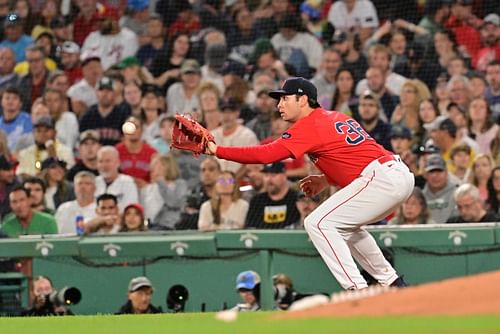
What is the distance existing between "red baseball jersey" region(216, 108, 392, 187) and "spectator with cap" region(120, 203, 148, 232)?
3.57 metres

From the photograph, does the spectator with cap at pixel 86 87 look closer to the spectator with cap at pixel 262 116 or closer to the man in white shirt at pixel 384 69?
the spectator with cap at pixel 262 116

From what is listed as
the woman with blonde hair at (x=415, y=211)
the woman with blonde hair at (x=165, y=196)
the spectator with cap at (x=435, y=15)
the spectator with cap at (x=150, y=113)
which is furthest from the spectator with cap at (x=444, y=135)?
the spectator with cap at (x=150, y=113)

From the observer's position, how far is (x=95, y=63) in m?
14.8

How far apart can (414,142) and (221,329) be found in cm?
659

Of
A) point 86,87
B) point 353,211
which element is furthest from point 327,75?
point 353,211

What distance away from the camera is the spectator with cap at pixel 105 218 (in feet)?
38.2

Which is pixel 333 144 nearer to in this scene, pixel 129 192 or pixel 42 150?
pixel 129 192

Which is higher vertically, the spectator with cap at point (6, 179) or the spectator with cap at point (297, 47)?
the spectator with cap at point (297, 47)

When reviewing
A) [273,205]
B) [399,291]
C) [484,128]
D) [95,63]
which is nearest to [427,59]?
[484,128]

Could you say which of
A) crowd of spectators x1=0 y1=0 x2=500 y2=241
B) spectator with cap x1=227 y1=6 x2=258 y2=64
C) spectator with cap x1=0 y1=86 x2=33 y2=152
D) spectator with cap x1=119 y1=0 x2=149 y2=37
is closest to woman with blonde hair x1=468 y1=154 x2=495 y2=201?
crowd of spectators x1=0 y1=0 x2=500 y2=241

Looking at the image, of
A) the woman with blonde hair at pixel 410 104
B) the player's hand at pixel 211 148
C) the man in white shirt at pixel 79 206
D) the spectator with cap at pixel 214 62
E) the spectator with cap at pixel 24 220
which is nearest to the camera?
the player's hand at pixel 211 148

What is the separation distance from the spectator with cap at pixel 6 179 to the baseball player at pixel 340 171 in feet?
16.6

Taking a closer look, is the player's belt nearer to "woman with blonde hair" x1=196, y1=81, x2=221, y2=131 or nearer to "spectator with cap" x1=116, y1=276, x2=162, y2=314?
"spectator with cap" x1=116, y1=276, x2=162, y2=314

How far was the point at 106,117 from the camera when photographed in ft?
45.5
